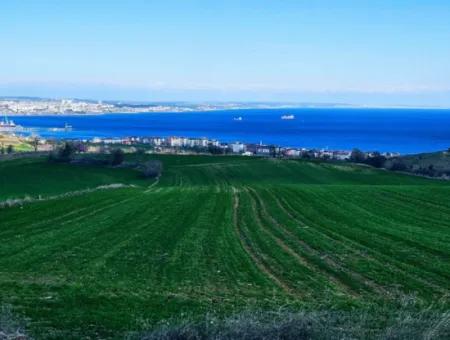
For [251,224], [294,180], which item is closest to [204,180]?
[294,180]

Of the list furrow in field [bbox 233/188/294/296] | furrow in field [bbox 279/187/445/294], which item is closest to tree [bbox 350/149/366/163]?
furrow in field [bbox 279/187/445/294]

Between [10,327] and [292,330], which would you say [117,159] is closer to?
[10,327]

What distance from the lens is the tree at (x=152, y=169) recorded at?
230 feet

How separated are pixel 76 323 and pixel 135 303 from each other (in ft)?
6.88

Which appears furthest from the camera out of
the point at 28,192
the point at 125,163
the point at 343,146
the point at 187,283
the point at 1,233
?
the point at 343,146

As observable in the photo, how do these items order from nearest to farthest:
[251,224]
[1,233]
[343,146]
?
[1,233] < [251,224] < [343,146]

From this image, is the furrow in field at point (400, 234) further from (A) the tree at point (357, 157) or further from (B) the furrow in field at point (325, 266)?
(A) the tree at point (357, 157)

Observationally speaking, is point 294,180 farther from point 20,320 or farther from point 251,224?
point 20,320

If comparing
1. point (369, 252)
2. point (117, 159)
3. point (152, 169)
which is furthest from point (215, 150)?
point (369, 252)

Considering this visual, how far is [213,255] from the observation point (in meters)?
18.5

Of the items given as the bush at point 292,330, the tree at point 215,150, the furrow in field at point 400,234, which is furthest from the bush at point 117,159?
the bush at point 292,330

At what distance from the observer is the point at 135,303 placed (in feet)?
39.2

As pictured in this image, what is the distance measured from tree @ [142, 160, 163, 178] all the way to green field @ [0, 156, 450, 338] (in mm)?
30253

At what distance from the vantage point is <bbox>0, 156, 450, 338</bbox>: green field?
39.3 feet
